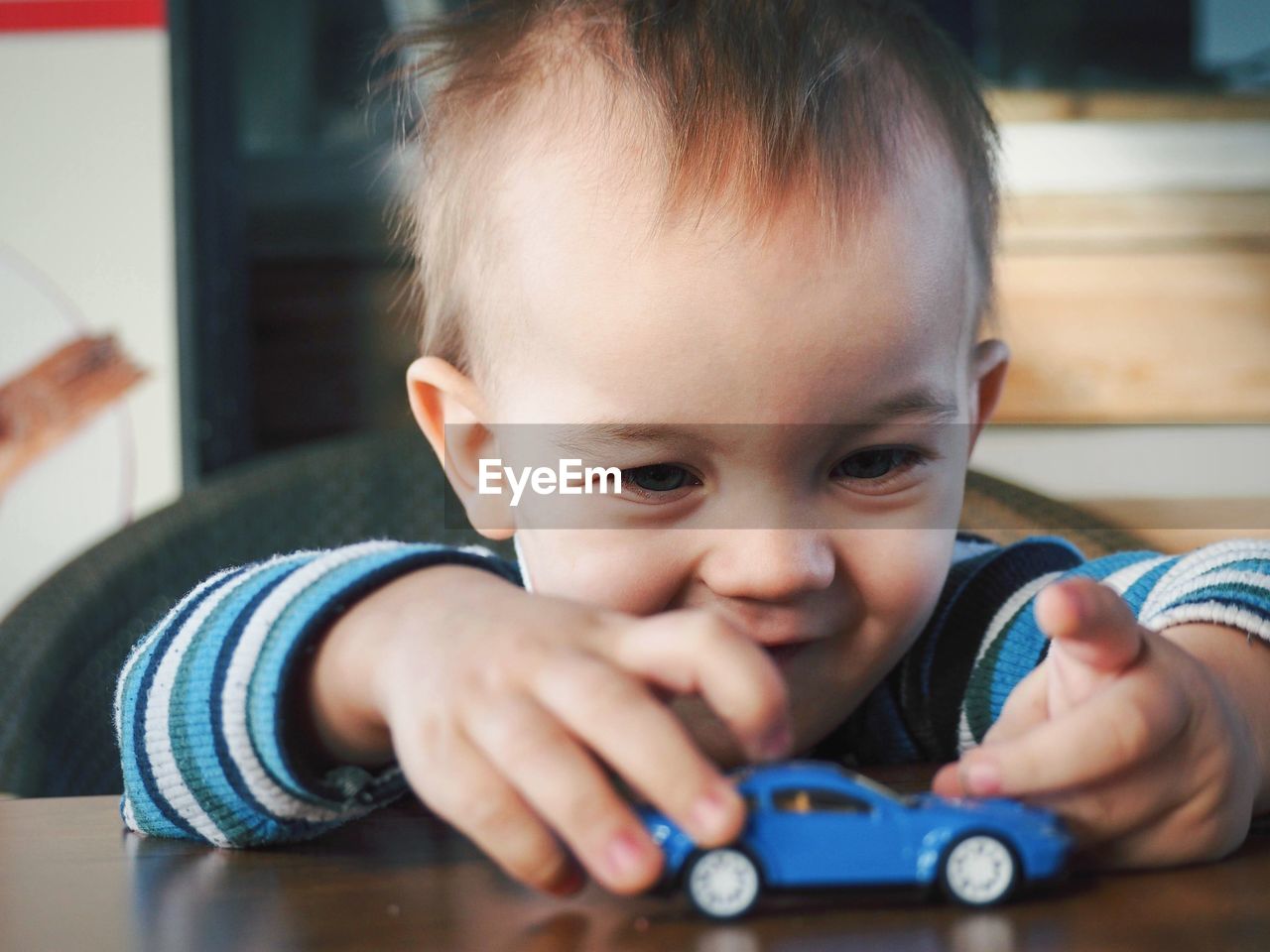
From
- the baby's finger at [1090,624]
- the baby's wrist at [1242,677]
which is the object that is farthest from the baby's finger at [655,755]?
the baby's wrist at [1242,677]

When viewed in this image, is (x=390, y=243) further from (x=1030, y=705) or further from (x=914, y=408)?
(x=1030, y=705)

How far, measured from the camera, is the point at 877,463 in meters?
0.72

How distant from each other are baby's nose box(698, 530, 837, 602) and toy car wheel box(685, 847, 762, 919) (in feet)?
0.84

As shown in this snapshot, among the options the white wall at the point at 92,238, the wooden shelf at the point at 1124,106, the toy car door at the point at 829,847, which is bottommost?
the white wall at the point at 92,238

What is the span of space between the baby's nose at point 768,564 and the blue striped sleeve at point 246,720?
12cm

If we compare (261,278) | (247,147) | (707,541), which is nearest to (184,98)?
(247,147)

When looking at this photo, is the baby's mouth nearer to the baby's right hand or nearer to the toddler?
the toddler

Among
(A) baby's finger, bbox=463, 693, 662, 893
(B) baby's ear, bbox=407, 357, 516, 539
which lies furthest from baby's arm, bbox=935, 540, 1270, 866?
(B) baby's ear, bbox=407, 357, 516, 539

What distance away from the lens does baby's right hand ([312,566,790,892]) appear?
0.39 meters

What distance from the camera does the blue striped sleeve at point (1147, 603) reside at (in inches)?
24.1

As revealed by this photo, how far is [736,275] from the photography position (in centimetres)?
67

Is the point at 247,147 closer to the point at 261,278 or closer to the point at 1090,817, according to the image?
the point at 261,278

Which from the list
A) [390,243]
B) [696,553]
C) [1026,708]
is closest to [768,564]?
[696,553]

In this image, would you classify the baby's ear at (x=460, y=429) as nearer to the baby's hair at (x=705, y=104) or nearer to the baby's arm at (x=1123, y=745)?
the baby's hair at (x=705, y=104)
